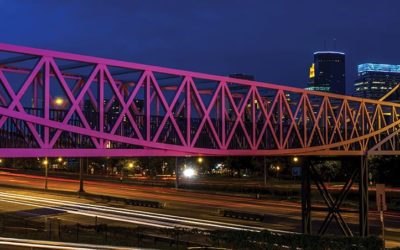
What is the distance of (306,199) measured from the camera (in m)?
35.4

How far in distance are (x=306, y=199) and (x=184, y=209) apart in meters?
18.5

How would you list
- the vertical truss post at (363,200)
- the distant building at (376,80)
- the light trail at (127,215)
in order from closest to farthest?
the vertical truss post at (363,200) → the light trail at (127,215) → the distant building at (376,80)

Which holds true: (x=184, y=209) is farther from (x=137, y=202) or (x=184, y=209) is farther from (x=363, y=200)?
(x=363, y=200)

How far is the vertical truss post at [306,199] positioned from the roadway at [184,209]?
4318 millimetres

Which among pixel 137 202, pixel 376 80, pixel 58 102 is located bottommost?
pixel 137 202

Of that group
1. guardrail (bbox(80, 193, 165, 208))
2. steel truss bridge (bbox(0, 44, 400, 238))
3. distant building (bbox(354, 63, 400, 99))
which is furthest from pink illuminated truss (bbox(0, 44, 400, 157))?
distant building (bbox(354, 63, 400, 99))

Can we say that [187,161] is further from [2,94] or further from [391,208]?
[2,94]

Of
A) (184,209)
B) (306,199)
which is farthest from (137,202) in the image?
(306,199)

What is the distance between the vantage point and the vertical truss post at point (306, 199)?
34.8 meters

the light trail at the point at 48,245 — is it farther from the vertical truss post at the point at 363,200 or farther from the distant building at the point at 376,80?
the distant building at the point at 376,80

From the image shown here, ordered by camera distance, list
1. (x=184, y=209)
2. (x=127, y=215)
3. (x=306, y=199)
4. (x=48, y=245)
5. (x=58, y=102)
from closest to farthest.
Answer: (x=48, y=245) < (x=58, y=102) < (x=306, y=199) < (x=127, y=215) < (x=184, y=209)

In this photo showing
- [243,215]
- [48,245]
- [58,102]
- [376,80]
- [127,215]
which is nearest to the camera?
[48,245]

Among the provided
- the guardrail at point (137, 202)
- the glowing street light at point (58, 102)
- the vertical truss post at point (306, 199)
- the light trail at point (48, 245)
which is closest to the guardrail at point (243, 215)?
the guardrail at point (137, 202)

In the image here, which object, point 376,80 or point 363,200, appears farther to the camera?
point 376,80
